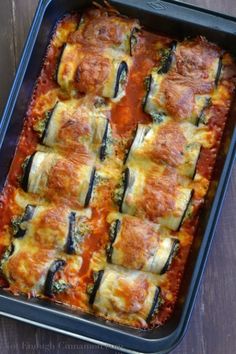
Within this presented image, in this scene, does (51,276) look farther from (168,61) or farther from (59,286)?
(168,61)

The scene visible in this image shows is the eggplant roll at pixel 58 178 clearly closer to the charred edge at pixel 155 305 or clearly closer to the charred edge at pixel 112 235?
the charred edge at pixel 112 235

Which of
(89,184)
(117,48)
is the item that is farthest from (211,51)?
(89,184)

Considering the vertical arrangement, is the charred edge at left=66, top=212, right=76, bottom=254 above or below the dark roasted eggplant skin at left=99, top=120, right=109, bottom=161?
below

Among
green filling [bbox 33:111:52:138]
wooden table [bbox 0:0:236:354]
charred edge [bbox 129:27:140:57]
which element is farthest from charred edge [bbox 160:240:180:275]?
charred edge [bbox 129:27:140:57]

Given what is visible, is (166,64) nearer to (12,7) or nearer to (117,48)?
(117,48)

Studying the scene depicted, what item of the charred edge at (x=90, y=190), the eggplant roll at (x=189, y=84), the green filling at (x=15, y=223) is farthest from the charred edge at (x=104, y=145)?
the green filling at (x=15, y=223)

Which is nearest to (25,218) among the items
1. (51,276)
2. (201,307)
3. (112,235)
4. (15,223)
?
(15,223)

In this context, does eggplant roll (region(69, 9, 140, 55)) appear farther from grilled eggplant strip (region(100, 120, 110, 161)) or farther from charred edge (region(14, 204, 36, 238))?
charred edge (region(14, 204, 36, 238))
